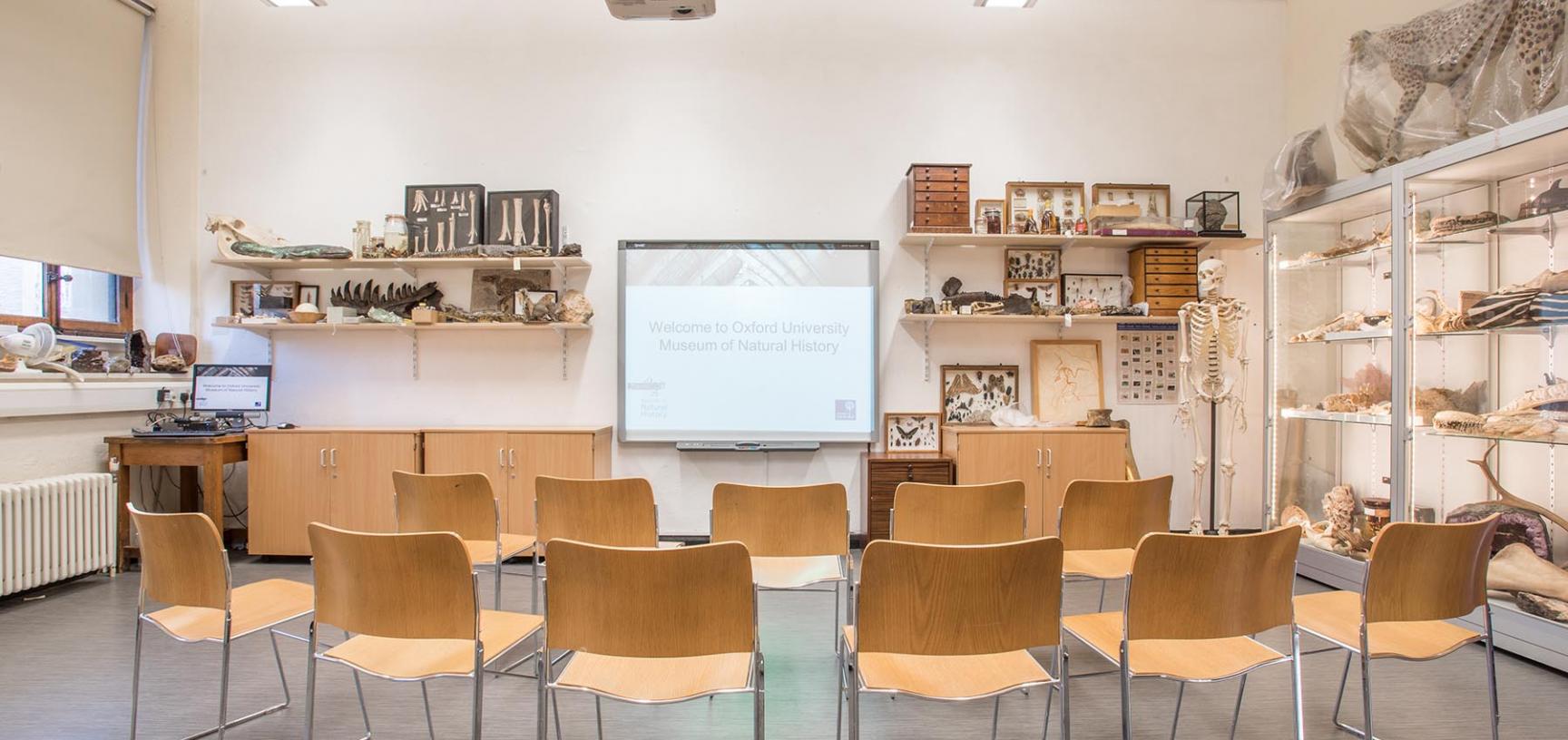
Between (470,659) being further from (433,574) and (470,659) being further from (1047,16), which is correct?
(1047,16)

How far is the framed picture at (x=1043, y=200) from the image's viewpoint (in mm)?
4844

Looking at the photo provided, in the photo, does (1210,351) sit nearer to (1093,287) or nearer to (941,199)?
(1093,287)

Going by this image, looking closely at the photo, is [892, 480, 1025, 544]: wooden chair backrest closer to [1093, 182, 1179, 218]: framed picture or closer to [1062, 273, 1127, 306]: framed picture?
[1062, 273, 1127, 306]: framed picture

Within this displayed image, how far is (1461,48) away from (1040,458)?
9.28 feet

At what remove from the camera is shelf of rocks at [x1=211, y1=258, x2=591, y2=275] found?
14.8ft

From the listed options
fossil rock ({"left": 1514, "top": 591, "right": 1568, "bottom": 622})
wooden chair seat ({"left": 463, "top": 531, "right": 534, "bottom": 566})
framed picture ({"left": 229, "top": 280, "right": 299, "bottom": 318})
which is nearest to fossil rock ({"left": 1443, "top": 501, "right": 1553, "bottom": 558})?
fossil rock ({"left": 1514, "top": 591, "right": 1568, "bottom": 622})

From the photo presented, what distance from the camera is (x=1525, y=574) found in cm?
291

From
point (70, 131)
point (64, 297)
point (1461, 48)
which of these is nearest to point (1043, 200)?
point (1461, 48)

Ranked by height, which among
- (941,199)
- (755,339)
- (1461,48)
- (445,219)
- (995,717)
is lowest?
(995,717)

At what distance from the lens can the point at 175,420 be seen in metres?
4.31

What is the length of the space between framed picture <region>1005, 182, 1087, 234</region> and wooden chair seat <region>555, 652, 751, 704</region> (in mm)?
3885

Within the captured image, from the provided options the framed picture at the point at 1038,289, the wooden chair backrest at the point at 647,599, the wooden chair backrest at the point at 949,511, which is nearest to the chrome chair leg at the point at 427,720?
the wooden chair backrest at the point at 647,599

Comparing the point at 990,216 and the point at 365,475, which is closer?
the point at 365,475

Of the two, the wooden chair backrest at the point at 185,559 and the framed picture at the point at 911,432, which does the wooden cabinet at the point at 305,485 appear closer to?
the wooden chair backrest at the point at 185,559
